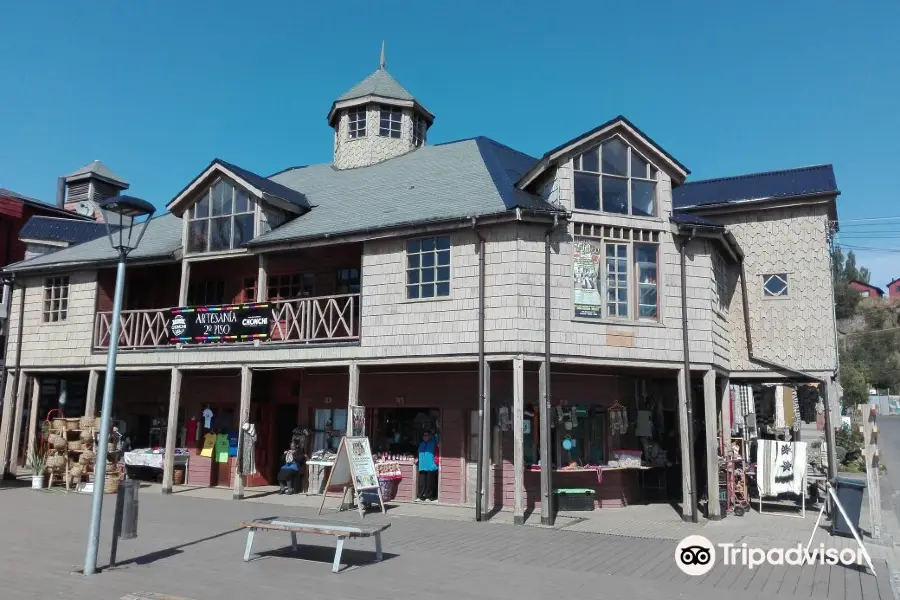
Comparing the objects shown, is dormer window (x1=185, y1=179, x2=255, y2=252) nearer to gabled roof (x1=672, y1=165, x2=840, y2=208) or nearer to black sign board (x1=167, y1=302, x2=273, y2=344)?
black sign board (x1=167, y1=302, x2=273, y2=344)

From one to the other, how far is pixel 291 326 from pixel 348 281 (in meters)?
2.15

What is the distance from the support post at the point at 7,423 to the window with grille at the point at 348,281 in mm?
9487

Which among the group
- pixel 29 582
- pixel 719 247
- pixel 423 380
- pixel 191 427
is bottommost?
pixel 29 582

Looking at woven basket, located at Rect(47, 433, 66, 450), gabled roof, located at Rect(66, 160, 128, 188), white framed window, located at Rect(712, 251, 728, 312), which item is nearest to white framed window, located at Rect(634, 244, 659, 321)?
white framed window, located at Rect(712, 251, 728, 312)

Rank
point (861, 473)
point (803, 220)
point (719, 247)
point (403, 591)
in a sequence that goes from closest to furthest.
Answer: point (403, 591)
point (719, 247)
point (803, 220)
point (861, 473)

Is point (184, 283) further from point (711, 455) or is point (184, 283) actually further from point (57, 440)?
point (711, 455)

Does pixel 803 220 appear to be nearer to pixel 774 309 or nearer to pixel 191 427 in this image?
pixel 774 309

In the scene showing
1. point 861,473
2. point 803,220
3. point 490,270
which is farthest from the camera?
point 861,473

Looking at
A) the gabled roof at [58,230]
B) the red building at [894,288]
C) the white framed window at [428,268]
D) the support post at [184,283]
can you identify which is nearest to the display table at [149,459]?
the support post at [184,283]

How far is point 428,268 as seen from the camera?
14.5 m

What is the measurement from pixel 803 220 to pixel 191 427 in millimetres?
16378

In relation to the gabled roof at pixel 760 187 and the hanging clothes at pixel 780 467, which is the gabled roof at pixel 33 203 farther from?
the hanging clothes at pixel 780 467

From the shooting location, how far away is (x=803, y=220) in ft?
55.7

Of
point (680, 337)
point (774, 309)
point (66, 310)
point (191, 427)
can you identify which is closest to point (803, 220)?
point (774, 309)
